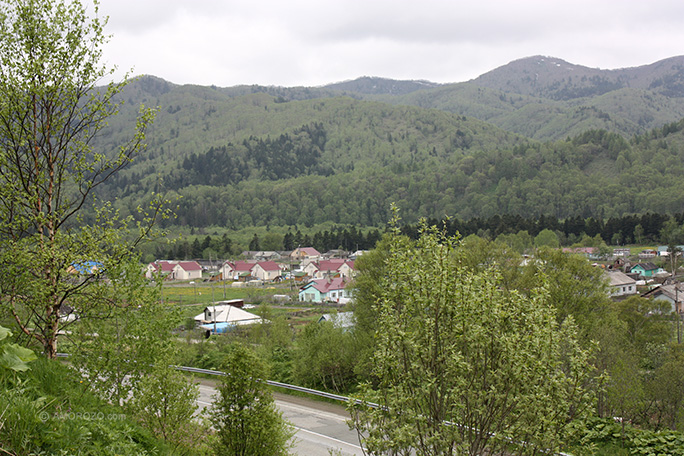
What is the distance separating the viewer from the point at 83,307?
1049cm

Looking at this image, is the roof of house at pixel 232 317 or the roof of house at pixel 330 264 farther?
the roof of house at pixel 330 264

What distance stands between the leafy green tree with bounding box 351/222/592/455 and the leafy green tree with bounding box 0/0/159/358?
5664mm

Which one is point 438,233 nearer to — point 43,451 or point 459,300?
point 459,300

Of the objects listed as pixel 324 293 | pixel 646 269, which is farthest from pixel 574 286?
pixel 646 269

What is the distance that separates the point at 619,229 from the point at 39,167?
441ft

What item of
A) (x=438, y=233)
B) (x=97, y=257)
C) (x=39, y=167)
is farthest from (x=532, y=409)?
(x=39, y=167)

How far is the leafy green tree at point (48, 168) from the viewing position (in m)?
9.62

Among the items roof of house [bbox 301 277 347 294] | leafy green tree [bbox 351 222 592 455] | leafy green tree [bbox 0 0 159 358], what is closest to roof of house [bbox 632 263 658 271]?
roof of house [bbox 301 277 347 294]

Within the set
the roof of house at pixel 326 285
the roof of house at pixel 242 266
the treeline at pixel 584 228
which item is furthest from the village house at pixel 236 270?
the treeline at pixel 584 228

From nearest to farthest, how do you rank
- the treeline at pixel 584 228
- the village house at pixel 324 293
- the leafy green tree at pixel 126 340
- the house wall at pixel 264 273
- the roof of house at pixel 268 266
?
1. the leafy green tree at pixel 126 340
2. the village house at pixel 324 293
3. the house wall at pixel 264 273
4. the roof of house at pixel 268 266
5. the treeline at pixel 584 228

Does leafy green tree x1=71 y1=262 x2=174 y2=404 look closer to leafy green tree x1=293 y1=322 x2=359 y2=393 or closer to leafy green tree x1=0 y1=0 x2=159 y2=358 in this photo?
leafy green tree x1=0 y1=0 x2=159 y2=358

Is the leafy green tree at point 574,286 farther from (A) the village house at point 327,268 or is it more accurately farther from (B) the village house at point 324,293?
(A) the village house at point 327,268

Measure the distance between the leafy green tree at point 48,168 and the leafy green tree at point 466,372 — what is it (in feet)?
18.6

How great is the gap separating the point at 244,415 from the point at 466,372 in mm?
6901
